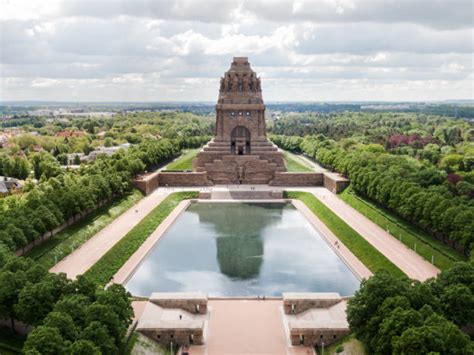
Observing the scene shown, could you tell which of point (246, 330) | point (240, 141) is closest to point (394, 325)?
point (246, 330)

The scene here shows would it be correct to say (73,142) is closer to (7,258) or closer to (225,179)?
(225,179)

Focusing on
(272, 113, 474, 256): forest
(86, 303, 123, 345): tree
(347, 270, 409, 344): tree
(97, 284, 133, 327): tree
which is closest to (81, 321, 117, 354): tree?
(86, 303, 123, 345): tree

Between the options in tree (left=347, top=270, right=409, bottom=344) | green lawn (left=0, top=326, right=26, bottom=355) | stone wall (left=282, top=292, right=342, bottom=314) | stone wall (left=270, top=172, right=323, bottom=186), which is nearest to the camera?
green lawn (left=0, top=326, right=26, bottom=355)

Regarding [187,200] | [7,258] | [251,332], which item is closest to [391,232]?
[251,332]

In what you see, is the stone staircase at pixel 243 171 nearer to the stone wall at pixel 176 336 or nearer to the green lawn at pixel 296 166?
the green lawn at pixel 296 166

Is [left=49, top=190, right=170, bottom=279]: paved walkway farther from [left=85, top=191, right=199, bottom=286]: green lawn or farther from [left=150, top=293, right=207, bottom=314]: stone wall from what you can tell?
[left=150, top=293, right=207, bottom=314]: stone wall

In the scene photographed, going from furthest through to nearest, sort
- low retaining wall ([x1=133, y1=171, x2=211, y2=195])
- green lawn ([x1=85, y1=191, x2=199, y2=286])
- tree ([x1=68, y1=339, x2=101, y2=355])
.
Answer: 1. low retaining wall ([x1=133, y1=171, x2=211, y2=195])
2. green lawn ([x1=85, y1=191, x2=199, y2=286])
3. tree ([x1=68, y1=339, x2=101, y2=355])

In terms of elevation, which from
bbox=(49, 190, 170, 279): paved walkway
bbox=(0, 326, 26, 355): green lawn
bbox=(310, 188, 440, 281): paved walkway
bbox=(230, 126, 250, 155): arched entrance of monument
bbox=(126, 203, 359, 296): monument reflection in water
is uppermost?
bbox=(230, 126, 250, 155): arched entrance of monument

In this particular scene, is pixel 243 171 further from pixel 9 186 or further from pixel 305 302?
pixel 305 302
